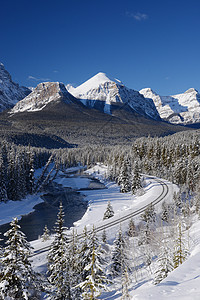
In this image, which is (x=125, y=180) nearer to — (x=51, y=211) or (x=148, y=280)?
(x=51, y=211)

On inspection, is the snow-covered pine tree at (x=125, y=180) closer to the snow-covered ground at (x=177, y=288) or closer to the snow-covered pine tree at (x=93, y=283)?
the snow-covered pine tree at (x=93, y=283)

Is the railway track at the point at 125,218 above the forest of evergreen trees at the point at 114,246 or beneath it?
beneath

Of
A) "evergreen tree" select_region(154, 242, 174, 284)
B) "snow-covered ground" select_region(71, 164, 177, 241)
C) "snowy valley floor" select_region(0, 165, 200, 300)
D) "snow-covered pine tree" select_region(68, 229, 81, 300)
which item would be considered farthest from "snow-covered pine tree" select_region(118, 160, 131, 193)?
"evergreen tree" select_region(154, 242, 174, 284)

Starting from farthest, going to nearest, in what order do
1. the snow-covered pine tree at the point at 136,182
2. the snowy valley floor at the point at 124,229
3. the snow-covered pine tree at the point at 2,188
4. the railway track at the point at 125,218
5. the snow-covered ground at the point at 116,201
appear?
the snow-covered pine tree at the point at 136,182, the snow-covered pine tree at the point at 2,188, the snow-covered ground at the point at 116,201, the railway track at the point at 125,218, the snowy valley floor at the point at 124,229

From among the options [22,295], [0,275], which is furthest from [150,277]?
[0,275]

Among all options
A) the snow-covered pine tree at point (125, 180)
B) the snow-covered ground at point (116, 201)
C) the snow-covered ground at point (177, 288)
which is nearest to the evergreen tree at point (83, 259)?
the snow-covered ground at point (177, 288)

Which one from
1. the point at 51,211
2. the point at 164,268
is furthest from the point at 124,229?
the point at 164,268

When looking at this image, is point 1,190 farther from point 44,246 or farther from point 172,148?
point 172,148

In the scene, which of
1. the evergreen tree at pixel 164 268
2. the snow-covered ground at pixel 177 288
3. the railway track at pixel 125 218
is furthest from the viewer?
the railway track at pixel 125 218

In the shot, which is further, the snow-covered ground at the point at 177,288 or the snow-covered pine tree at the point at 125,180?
the snow-covered pine tree at the point at 125,180

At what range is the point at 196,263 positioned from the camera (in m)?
8.89

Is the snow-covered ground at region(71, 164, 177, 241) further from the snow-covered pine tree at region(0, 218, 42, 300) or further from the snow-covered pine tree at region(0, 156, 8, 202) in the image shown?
the snow-covered pine tree at region(0, 218, 42, 300)

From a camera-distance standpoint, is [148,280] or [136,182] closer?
[148,280]

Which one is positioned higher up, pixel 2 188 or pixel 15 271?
pixel 15 271
